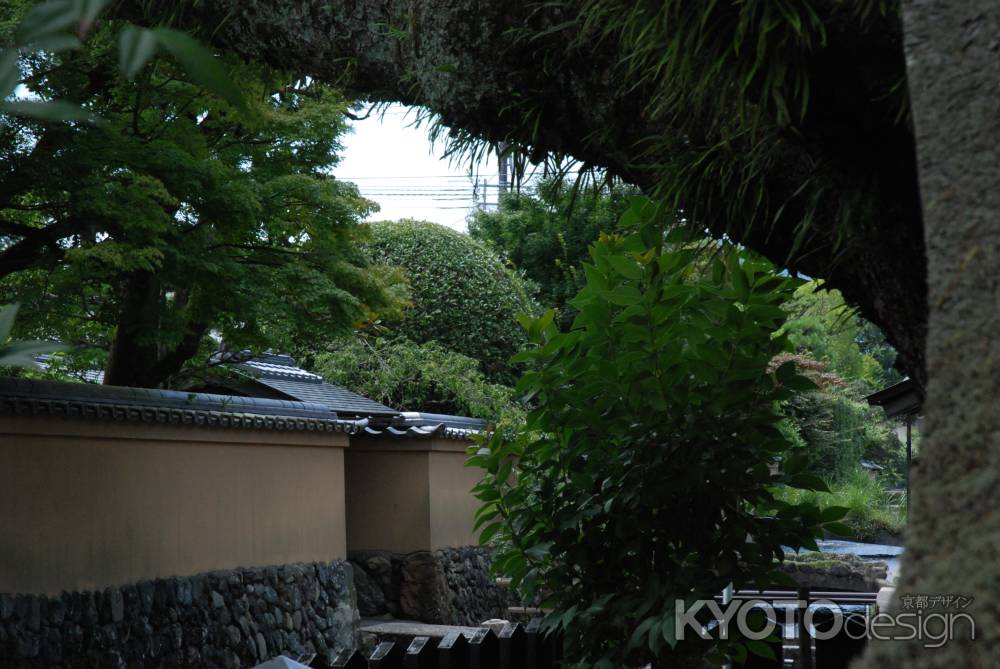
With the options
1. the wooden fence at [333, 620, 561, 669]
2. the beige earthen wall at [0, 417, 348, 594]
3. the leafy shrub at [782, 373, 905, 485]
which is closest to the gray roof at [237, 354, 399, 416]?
the beige earthen wall at [0, 417, 348, 594]

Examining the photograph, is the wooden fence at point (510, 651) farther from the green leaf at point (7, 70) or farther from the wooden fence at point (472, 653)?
the green leaf at point (7, 70)

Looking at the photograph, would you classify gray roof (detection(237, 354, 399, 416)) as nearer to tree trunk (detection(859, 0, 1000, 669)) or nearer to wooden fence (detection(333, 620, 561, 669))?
wooden fence (detection(333, 620, 561, 669))

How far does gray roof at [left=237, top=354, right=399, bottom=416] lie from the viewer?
12.2 m

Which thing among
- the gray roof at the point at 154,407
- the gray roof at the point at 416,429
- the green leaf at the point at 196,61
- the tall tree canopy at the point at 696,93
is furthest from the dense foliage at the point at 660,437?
the gray roof at the point at 416,429

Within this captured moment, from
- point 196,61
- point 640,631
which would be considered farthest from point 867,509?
point 196,61

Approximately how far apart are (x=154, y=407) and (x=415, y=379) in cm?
811

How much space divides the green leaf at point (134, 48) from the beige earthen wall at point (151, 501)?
6.30 metres

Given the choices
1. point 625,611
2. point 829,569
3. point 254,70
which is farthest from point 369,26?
point 829,569

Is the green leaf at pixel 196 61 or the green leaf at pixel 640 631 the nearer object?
the green leaf at pixel 196 61

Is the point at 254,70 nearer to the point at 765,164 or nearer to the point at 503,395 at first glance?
the point at 765,164

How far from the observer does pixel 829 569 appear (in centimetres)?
1221

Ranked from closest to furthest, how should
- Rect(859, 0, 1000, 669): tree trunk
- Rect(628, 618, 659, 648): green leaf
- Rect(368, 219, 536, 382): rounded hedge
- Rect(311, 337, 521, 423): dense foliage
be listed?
Rect(859, 0, 1000, 669): tree trunk, Rect(628, 618, 659, 648): green leaf, Rect(311, 337, 521, 423): dense foliage, Rect(368, 219, 536, 382): rounded hedge

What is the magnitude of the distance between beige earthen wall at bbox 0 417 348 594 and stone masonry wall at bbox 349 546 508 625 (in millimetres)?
1372

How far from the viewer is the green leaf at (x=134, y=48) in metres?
0.70
